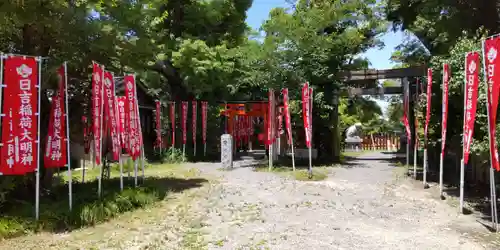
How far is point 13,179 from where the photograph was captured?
722cm

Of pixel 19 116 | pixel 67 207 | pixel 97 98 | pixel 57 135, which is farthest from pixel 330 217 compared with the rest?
pixel 19 116

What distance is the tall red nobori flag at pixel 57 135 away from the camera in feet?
25.1

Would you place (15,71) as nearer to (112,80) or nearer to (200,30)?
(112,80)

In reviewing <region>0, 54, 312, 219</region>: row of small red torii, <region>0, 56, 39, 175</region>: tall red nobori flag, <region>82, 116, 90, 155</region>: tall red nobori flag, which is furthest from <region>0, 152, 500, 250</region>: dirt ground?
<region>82, 116, 90, 155</region>: tall red nobori flag

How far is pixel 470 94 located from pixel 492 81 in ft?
2.85

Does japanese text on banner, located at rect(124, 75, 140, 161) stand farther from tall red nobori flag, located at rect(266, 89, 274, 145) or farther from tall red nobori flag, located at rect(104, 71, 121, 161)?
tall red nobori flag, located at rect(266, 89, 274, 145)

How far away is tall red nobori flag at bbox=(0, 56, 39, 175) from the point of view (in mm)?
6363

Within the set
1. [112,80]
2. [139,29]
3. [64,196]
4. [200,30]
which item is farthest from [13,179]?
[200,30]

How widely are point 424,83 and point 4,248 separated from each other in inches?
512

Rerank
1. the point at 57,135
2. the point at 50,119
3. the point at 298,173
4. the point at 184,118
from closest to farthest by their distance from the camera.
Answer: the point at 57,135 < the point at 50,119 < the point at 298,173 < the point at 184,118

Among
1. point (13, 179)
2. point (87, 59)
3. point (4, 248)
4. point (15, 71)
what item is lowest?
point (4, 248)

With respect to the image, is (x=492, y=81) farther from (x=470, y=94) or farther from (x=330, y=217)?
(x=330, y=217)

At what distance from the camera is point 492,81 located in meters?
6.64

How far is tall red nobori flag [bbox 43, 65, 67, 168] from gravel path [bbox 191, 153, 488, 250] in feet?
10.4
